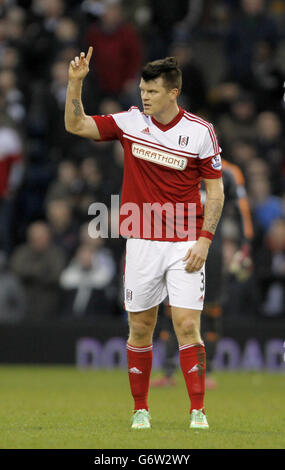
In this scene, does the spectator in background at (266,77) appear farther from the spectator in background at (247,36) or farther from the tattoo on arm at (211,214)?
the tattoo on arm at (211,214)

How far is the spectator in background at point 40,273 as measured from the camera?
45.4 feet

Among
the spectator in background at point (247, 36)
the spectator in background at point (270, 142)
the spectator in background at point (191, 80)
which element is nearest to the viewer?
the spectator in background at point (270, 142)

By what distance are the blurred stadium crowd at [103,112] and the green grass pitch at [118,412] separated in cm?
117

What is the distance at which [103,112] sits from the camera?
15.3 metres

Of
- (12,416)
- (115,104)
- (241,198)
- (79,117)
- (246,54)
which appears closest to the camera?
(79,117)

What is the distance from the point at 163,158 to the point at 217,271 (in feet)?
12.9

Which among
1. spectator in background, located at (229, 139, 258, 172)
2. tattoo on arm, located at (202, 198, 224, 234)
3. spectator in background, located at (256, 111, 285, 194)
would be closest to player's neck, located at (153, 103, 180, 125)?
tattoo on arm, located at (202, 198, 224, 234)

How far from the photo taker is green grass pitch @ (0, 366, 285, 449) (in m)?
6.21

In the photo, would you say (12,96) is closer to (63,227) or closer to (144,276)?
(63,227)

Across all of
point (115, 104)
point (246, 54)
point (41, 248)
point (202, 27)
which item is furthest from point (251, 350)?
point (202, 27)

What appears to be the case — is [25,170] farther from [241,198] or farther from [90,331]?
[241,198]

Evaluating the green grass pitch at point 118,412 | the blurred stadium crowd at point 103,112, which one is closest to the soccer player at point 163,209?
the green grass pitch at point 118,412

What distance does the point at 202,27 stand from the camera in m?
18.0

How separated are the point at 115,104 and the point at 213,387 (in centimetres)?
569
